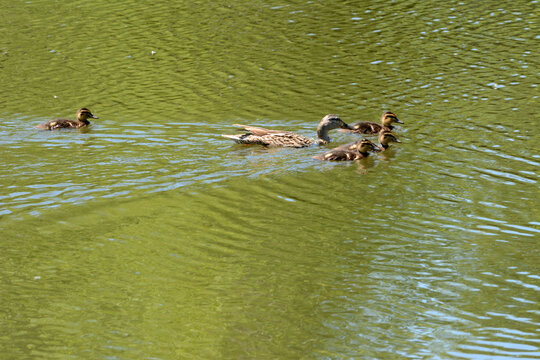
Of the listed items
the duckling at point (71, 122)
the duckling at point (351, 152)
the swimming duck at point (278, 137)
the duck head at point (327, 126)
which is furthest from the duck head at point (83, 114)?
the duckling at point (351, 152)

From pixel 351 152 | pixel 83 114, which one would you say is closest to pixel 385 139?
pixel 351 152

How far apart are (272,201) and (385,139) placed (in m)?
2.31

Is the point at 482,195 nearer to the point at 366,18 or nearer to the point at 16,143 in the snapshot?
the point at 16,143

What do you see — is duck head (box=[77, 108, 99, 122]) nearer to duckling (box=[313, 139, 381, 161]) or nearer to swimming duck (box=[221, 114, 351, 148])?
swimming duck (box=[221, 114, 351, 148])

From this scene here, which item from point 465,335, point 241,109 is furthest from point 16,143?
point 465,335

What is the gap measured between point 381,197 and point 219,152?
2.66m

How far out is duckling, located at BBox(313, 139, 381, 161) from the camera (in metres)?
10.4

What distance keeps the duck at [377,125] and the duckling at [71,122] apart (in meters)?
3.91

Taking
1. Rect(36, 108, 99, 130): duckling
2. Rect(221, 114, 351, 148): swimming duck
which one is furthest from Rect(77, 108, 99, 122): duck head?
Rect(221, 114, 351, 148): swimming duck

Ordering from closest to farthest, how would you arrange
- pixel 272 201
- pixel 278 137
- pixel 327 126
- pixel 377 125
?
pixel 272 201 < pixel 278 137 < pixel 327 126 < pixel 377 125

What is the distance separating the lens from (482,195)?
8.74 meters

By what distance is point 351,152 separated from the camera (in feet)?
34.4

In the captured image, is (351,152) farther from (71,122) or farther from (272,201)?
(71,122)

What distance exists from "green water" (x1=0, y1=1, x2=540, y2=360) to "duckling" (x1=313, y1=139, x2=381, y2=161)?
5.3 inches
